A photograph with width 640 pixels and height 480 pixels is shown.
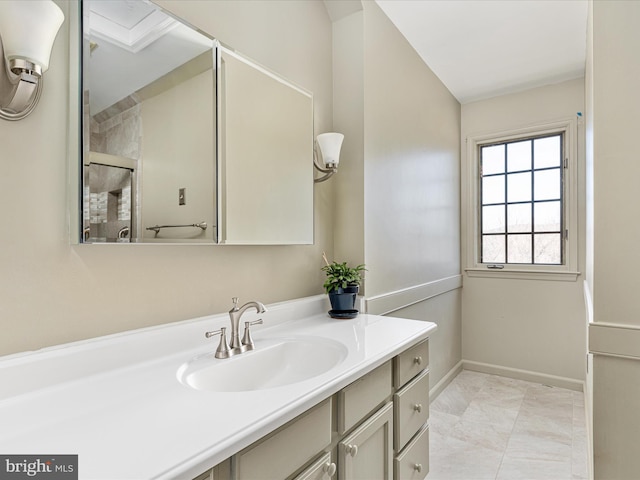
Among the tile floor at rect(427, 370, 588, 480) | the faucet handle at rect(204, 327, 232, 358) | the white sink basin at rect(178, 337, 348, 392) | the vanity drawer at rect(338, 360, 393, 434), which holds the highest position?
the faucet handle at rect(204, 327, 232, 358)

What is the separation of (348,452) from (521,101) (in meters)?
3.28

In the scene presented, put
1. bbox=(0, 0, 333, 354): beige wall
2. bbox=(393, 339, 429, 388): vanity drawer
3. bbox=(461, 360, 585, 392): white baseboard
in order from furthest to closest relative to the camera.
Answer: bbox=(461, 360, 585, 392): white baseboard
bbox=(393, 339, 429, 388): vanity drawer
bbox=(0, 0, 333, 354): beige wall

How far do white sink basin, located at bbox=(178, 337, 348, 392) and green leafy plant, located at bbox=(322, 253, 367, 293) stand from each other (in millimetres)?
419

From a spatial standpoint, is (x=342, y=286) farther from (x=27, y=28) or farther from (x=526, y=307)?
(x=526, y=307)

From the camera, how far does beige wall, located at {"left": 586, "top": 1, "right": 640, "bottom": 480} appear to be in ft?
4.71

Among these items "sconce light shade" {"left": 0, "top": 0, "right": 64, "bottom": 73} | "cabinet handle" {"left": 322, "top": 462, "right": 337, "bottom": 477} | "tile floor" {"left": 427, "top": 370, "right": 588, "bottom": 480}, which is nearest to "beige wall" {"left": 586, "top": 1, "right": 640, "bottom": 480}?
"tile floor" {"left": 427, "top": 370, "right": 588, "bottom": 480}

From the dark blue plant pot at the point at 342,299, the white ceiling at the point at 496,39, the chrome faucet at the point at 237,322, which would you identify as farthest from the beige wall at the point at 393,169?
the chrome faucet at the point at 237,322

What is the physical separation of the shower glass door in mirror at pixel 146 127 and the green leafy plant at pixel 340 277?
66cm

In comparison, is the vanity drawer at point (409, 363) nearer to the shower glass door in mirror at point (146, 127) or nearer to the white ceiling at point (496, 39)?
the shower glass door in mirror at point (146, 127)

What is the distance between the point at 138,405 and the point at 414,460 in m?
1.19

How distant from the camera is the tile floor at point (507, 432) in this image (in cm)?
198

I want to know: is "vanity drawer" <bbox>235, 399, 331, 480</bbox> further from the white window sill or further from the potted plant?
the white window sill

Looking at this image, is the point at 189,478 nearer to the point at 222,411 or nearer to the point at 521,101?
the point at 222,411

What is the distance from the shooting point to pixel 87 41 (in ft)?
3.38
